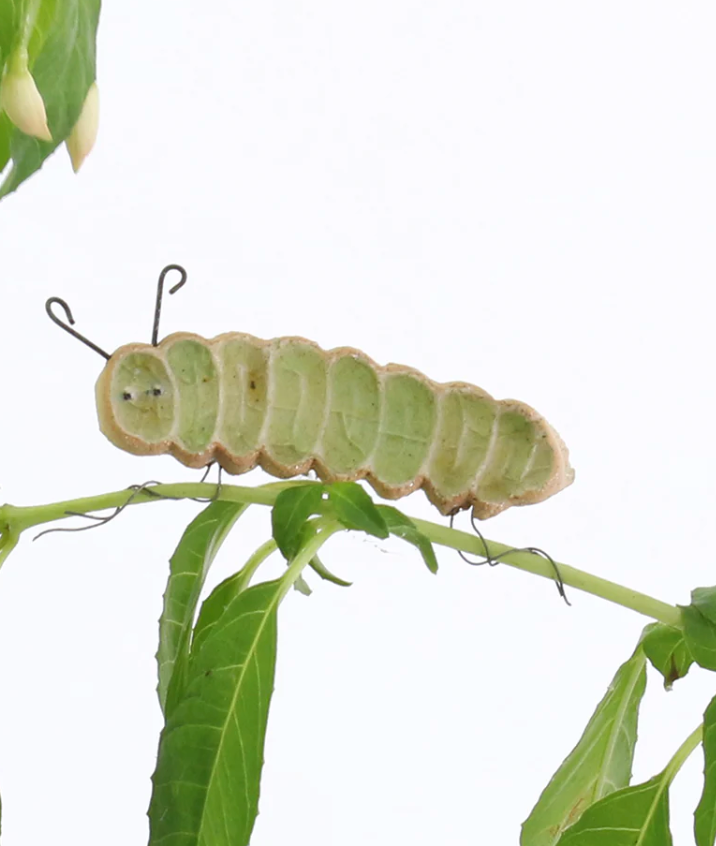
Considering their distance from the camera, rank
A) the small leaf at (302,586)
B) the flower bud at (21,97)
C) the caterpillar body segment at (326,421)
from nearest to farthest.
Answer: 1. the flower bud at (21,97)
2. the caterpillar body segment at (326,421)
3. the small leaf at (302,586)

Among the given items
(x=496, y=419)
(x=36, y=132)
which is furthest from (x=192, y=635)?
(x=36, y=132)

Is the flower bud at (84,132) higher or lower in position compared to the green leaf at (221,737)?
higher

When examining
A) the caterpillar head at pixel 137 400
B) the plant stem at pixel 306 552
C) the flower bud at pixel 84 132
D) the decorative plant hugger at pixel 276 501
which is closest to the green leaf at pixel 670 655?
the decorative plant hugger at pixel 276 501

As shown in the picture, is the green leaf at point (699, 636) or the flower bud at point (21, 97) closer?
the flower bud at point (21, 97)

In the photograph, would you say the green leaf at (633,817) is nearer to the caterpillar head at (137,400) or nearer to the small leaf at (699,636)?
the small leaf at (699,636)

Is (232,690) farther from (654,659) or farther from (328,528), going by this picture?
(654,659)

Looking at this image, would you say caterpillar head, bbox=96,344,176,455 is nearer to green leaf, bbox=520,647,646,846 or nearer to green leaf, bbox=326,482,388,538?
green leaf, bbox=326,482,388,538

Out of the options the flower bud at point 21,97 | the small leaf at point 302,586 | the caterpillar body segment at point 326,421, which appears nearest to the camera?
the flower bud at point 21,97

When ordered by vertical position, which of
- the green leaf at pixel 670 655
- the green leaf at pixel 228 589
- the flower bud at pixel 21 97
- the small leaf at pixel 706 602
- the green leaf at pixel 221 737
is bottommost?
the green leaf at pixel 221 737

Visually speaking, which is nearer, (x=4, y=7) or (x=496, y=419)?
(x=4, y=7)
